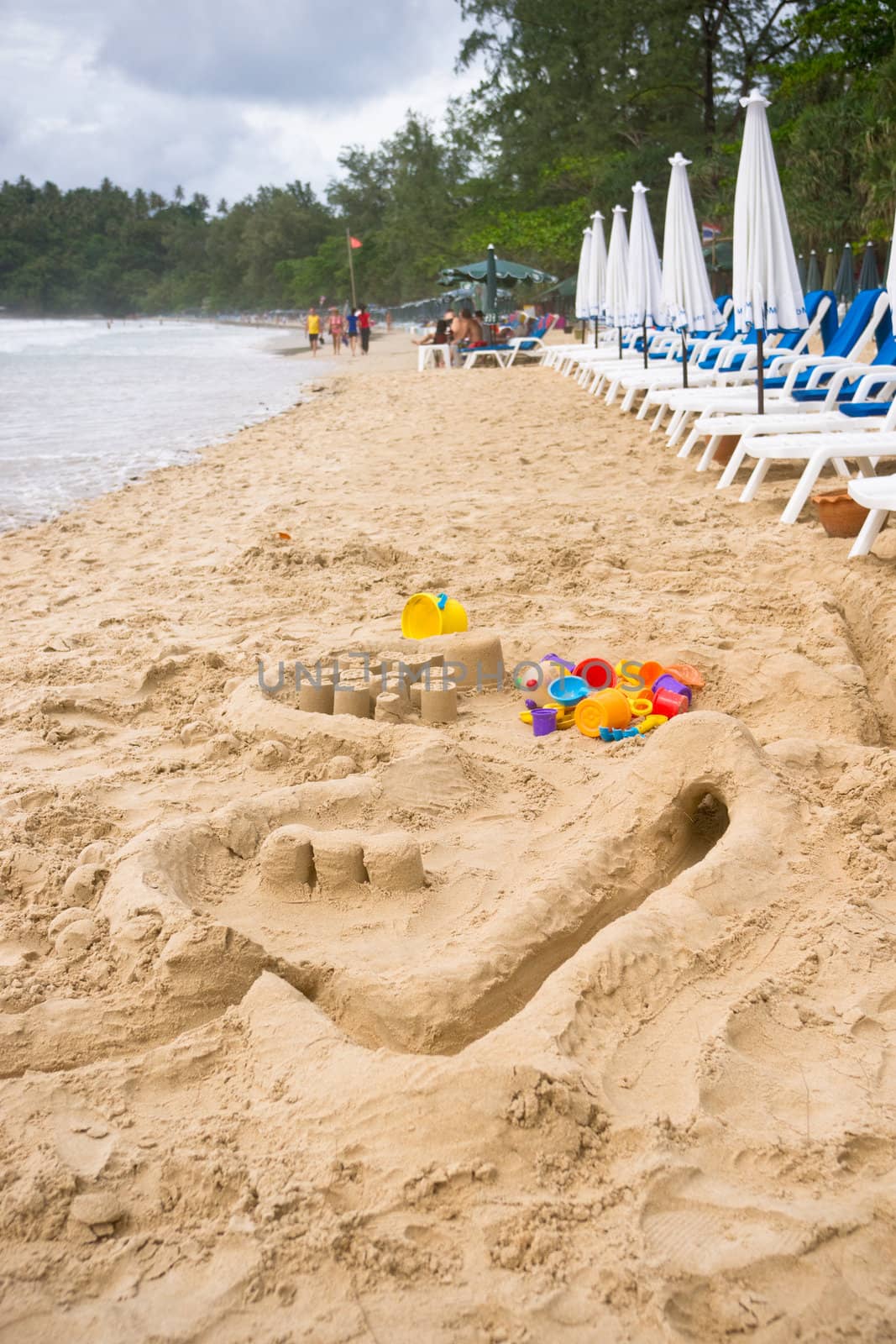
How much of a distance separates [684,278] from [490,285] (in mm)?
16929

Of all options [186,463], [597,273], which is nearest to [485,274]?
[597,273]

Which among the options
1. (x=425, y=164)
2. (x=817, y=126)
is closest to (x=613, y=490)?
(x=817, y=126)

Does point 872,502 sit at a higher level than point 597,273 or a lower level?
lower

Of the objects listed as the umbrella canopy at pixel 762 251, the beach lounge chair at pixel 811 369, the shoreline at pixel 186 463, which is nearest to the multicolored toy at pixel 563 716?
the umbrella canopy at pixel 762 251

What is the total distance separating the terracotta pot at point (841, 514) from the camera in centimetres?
567

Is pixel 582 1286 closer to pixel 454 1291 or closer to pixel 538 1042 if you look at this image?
pixel 454 1291

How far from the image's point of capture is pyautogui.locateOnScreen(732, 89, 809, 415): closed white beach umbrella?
8.22m

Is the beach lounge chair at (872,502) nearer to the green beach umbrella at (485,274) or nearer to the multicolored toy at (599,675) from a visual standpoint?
the multicolored toy at (599,675)

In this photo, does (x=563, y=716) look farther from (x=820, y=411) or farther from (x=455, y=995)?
(x=820, y=411)

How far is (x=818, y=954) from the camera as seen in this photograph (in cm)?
237

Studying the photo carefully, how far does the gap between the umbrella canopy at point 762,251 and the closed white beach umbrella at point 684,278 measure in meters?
2.16

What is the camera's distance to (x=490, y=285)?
2662 cm

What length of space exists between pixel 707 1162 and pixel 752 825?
1117mm

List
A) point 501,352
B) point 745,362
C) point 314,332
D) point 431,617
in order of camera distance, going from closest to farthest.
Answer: point 431,617 < point 745,362 < point 501,352 < point 314,332
